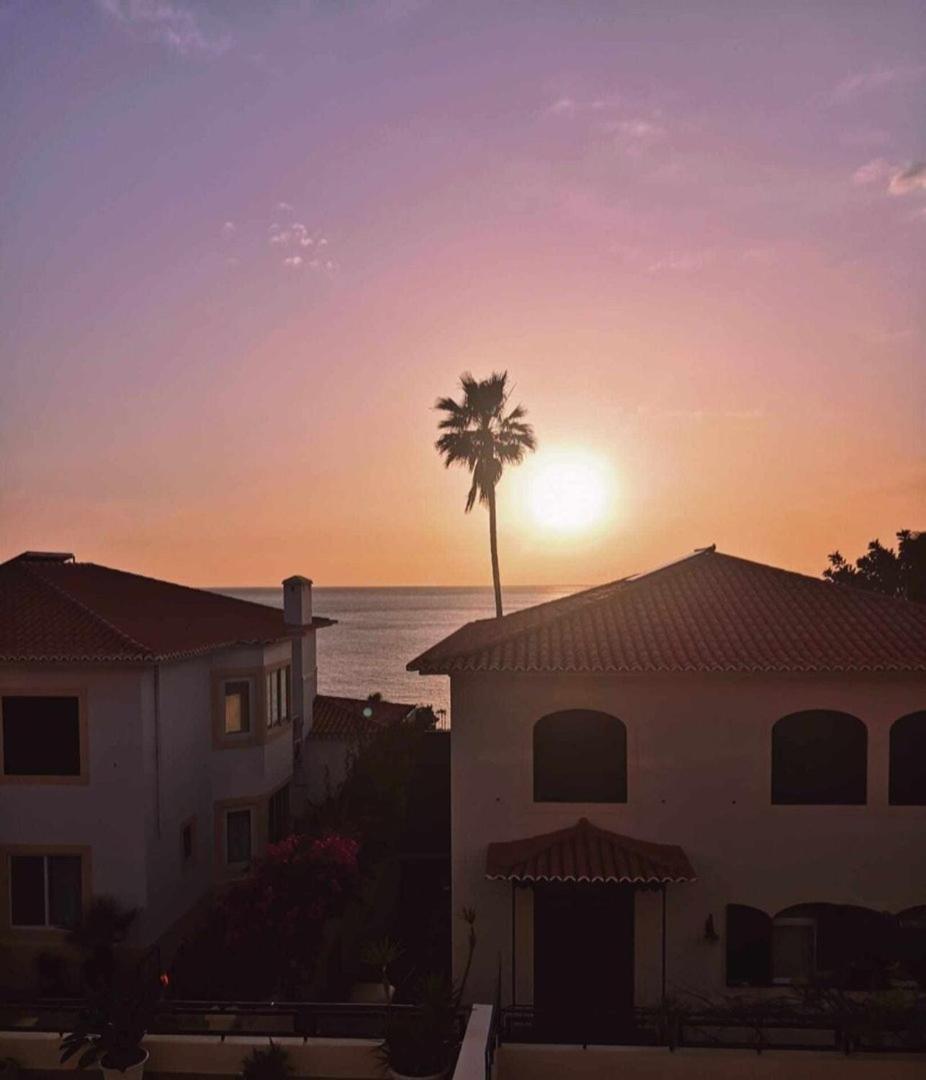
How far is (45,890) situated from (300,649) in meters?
10.1

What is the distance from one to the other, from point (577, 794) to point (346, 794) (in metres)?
9.86

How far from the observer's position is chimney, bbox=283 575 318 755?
26438 millimetres

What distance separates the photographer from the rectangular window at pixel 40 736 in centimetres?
1847

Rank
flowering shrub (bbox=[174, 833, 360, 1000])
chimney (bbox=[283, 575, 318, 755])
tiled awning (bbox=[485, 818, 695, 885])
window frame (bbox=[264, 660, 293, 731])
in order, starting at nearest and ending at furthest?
tiled awning (bbox=[485, 818, 695, 885]), flowering shrub (bbox=[174, 833, 360, 1000]), window frame (bbox=[264, 660, 293, 731]), chimney (bbox=[283, 575, 318, 755])

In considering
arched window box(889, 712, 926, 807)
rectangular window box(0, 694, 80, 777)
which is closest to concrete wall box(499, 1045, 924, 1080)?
arched window box(889, 712, 926, 807)

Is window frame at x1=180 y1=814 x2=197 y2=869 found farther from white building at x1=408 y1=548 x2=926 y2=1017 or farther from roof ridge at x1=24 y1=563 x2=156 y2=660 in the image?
white building at x1=408 y1=548 x2=926 y2=1017

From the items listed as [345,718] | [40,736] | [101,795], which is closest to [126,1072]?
[101,795]

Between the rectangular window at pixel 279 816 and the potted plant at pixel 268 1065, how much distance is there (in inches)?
453

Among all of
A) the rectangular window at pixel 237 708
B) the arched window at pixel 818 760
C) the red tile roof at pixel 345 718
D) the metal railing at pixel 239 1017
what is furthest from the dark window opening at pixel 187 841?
the arched window at pixel 818 760

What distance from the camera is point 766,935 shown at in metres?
15.7

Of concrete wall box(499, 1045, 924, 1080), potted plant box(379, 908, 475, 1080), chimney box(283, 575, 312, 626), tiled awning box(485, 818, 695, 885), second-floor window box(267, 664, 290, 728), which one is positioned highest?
chimney box(283, 575, 312, 626)

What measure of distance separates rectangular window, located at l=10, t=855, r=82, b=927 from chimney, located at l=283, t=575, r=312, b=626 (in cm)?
990

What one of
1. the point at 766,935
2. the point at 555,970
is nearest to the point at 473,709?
the point at 555,970

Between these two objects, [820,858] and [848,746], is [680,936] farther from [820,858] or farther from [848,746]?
[848,746]
